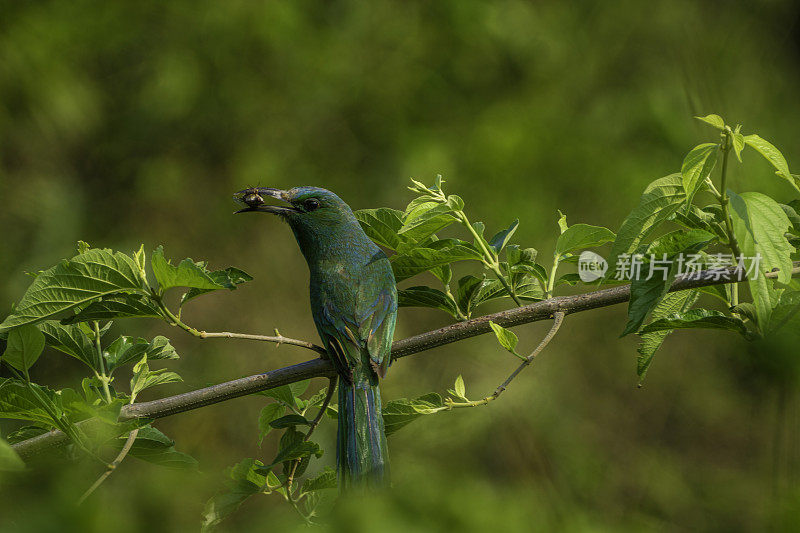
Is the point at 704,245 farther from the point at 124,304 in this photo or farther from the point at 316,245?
the point at 316,245

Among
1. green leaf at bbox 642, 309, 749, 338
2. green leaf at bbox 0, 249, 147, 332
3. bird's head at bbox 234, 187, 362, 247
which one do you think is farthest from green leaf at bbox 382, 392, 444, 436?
bird's head at bbox 234, 187, 362, 247

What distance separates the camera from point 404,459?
2.89 m

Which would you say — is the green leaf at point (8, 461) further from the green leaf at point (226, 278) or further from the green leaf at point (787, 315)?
the green leaf at point (787, 315)

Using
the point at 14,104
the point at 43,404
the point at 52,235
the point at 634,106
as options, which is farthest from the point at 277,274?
the point at 43,404

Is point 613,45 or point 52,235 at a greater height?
point 613,45

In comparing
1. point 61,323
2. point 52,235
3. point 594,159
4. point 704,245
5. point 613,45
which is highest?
point 613,45

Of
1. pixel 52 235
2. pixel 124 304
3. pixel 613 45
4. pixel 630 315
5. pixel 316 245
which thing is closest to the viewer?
pixel 630 315

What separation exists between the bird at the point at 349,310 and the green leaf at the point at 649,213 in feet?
1.84

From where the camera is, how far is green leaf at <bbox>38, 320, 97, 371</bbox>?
4.21 ft

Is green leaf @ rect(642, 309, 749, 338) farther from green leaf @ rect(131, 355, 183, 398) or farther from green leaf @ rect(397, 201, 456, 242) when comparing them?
green leaf @ rect(131, 355, 183, 398)

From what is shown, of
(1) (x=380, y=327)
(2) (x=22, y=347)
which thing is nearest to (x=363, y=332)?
(1) (x=380, y=327)

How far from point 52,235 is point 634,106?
8.89ft

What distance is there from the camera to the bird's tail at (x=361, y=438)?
4.56 ft

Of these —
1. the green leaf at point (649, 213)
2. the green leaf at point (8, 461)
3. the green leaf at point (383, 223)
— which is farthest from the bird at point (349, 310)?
the green leaf at point (8, 461)
